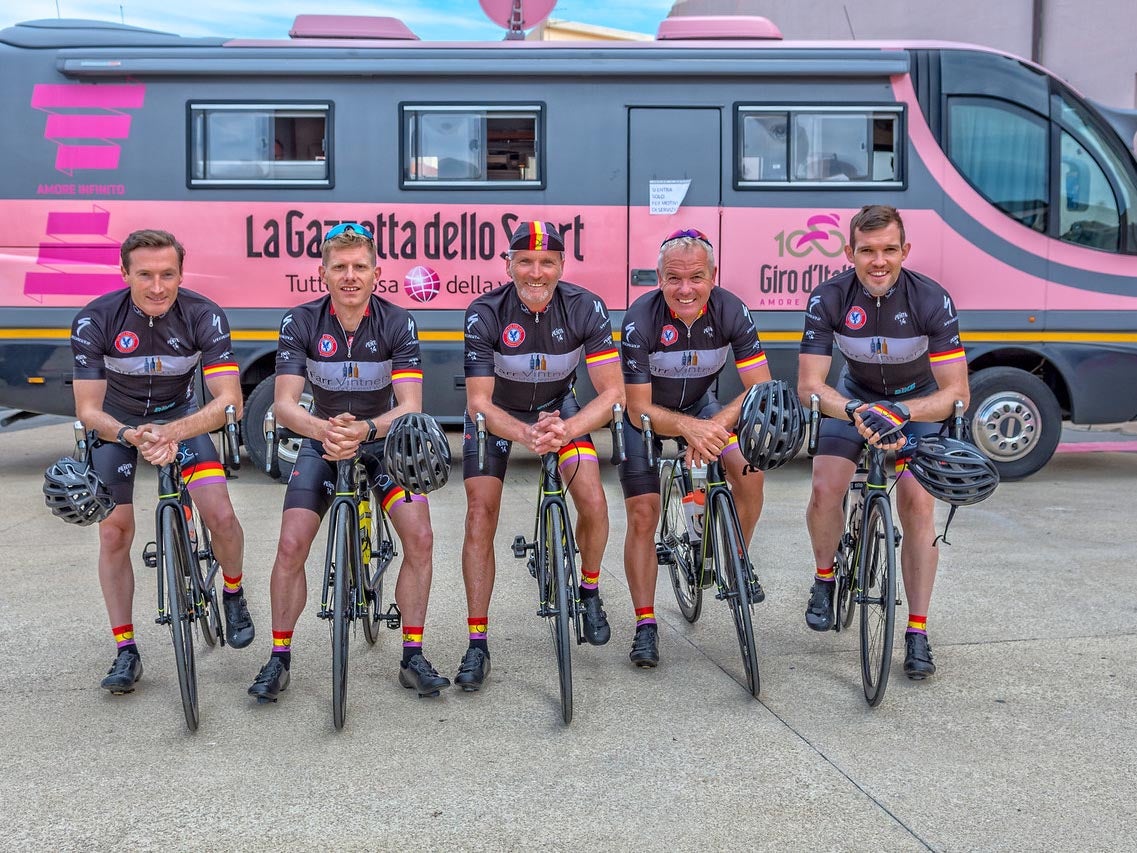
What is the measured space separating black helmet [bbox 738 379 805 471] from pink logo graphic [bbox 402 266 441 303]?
5394 mm

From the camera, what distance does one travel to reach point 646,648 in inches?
193

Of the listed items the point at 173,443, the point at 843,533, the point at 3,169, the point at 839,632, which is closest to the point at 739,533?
the point at 843,533

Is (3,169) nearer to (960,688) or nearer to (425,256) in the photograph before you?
(425,256)

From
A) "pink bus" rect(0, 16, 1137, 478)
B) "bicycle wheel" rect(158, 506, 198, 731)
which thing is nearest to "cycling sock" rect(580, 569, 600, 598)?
"bicycle wheel" rect(158, 506, 198, 731)

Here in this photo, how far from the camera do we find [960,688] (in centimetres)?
462

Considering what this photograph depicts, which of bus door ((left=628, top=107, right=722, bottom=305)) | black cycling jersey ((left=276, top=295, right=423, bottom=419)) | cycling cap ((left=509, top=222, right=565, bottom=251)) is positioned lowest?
black cycling jersey ((left=276, top=295, right=423, bottom=419))

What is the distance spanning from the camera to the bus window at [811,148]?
9.40m

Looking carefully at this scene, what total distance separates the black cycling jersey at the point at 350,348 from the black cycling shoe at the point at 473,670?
1.18 metres

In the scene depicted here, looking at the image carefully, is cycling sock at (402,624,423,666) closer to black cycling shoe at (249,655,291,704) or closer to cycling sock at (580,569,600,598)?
black cycling shoe at (249,655,291,704)

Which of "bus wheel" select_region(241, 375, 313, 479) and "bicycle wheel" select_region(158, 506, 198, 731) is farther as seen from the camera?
"bus wheel" select_region(241, 375, 313, 479)

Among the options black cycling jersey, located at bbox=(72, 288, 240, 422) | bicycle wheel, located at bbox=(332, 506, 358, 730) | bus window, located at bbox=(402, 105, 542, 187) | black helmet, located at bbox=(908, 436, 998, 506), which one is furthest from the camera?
bus window, located at bbox=(402, 105, 542, 187)

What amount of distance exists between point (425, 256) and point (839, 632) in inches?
209

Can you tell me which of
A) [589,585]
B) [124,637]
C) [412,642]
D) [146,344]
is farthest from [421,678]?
[146,344]

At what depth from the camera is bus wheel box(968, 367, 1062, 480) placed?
958 cm
